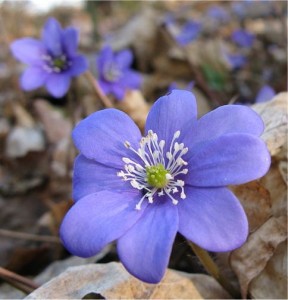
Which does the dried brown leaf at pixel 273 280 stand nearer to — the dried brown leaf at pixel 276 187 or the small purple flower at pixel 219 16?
the dried brown leaf at pixel 276 187

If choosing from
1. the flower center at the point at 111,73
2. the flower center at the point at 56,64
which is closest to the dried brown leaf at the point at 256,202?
the flower center at the point at 56,64

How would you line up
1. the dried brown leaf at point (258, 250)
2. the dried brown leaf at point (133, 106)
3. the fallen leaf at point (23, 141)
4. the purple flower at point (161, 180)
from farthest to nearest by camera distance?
1. the fallen leaf at point (23, 141)
2. the dried brown leaf at point (133, 106)
3. the dried brown leaf at point (258, 250)
4. the purple flower at point (161, 180)

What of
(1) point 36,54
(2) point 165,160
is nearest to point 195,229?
(2) point 165,160

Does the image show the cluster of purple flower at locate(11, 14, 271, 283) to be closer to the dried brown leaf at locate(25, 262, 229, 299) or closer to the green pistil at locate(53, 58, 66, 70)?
the dried brown leaf at locate(25, 262, 229, 299)

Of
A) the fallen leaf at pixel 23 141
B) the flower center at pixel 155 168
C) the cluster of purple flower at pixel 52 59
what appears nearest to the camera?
the flower center at pixel 155 168

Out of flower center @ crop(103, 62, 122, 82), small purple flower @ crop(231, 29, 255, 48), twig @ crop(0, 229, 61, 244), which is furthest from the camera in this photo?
small purple flower @ crop(231, 29, 255, 48)

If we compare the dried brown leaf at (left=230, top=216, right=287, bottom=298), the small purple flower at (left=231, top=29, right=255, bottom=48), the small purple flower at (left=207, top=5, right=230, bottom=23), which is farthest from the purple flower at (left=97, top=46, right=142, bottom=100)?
the small purple flower at (left=207, top=5, right=230, bottom=23)
